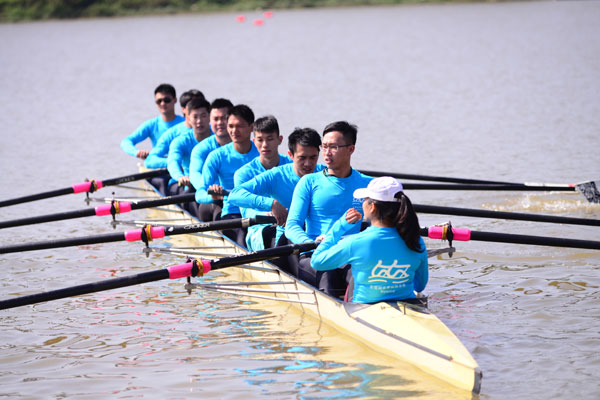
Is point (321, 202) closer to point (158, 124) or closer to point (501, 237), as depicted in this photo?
point (501, 237)

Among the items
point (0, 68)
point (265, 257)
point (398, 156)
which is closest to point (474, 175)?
point (398, 156)

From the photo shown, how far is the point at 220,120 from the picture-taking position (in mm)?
9406

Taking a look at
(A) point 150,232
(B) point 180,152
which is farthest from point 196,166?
(A) point 150,232

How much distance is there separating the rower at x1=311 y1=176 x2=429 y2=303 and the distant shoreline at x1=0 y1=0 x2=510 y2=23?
52.6 metres

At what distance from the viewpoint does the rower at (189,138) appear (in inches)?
414

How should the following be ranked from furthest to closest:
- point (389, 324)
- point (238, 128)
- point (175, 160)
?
point (175, 160), point (238, 128), point (389, 324)

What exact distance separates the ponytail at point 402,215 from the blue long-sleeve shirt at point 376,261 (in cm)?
6

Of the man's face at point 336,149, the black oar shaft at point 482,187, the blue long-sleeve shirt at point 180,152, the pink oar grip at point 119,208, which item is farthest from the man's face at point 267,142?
the blue long-sleeve shirt at point 180,152

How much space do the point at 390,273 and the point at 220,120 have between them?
4232 mm

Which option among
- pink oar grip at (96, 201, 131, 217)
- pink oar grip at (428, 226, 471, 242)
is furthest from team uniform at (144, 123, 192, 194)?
pink oar grip at (428, 226, 471, 242)

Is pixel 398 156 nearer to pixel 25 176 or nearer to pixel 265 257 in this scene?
pixel 25 176

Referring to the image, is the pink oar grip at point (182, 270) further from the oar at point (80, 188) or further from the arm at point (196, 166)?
the oar at point (80, 188)

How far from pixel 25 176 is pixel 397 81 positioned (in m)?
13.5

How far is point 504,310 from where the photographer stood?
288 inches
